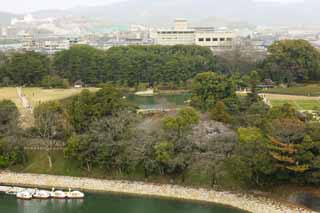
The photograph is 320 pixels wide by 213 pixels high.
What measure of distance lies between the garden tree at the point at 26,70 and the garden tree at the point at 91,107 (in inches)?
777

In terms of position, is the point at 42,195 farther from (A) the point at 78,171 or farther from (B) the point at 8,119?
(B) the point at 8,119

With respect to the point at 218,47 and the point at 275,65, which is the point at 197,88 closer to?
the point at 275,65

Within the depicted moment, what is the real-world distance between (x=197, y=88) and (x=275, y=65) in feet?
49.1

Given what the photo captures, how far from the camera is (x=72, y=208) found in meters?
18.0

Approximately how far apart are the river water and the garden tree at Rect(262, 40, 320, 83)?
25209mm

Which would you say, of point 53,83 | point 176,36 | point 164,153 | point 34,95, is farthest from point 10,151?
point 176,36

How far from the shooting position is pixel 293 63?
41.3 m

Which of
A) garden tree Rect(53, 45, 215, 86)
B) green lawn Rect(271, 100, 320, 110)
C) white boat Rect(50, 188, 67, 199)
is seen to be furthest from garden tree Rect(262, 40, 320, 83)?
white boat Rect(50, 188, 67, 199)

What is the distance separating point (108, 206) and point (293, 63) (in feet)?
88.3

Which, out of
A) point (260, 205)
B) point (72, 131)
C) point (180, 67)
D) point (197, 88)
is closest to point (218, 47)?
point (180, 67)

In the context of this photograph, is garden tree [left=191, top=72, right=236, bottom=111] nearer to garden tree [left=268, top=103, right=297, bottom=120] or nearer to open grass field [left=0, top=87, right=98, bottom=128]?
garden tree [left=268, top=103, right=297, bottom=120]

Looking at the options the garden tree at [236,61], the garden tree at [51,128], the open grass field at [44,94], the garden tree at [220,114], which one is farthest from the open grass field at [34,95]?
the garden tree at [236,61]

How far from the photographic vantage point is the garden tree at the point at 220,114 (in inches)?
892

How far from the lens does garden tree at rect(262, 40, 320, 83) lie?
135ft
